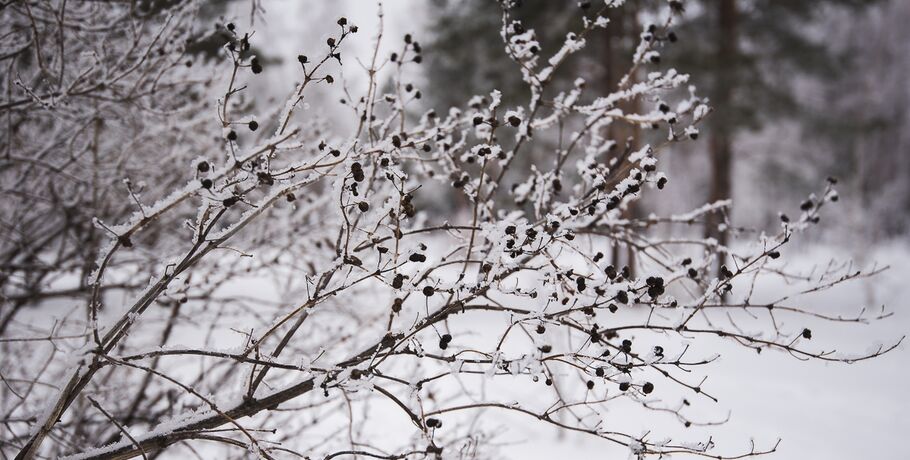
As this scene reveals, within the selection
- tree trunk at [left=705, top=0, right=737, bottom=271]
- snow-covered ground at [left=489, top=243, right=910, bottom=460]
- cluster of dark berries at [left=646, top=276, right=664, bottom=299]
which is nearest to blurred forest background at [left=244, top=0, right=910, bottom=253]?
tree trunk at [left=705, top=0, right=737, bottom=271]

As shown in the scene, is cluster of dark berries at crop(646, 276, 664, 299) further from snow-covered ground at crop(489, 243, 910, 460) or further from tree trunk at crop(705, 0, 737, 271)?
tree trunk at crop(705, 0, 737, 271)

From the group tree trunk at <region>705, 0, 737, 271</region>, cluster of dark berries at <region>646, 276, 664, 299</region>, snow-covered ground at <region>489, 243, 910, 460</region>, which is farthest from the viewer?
tree trunk at <region>705, 0, 737, 271</region>

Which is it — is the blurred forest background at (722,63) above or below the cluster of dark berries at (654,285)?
above

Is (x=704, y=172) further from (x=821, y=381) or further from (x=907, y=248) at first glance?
(x=821, y=381)

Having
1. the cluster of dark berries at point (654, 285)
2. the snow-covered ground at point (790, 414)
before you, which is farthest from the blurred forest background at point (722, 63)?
the cluster of dark berries at point (654, 285)

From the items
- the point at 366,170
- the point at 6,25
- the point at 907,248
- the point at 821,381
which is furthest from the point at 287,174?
the point at 907,248

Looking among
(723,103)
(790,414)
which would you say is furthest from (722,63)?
(790,414)

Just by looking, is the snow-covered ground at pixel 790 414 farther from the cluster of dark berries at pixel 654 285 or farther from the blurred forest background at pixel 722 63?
the cluster of dark berries at pixel 654 285

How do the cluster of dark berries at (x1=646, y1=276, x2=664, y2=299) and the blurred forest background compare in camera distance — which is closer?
the cluster of dark berries at (x1=646, y1=276, x2=664, y2=299)

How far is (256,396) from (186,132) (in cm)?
249

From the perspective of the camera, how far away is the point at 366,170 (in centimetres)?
184

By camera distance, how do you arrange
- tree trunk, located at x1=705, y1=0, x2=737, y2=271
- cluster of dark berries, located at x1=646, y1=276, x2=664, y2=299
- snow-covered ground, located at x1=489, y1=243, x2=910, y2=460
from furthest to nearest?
1. tree trunk, located at x1=705, y1=0, x2=737, y2=271
2. snow-covered ground, located at x1=489, y1=243, x2=910, y2=460
3. cluster of dark berries, located at x1=646, y1=276, x2=664, y2=299

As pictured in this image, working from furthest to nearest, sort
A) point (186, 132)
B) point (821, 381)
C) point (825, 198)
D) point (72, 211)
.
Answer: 1. point (821, 381)
2. point (186, 132)
3. point (72, 211)
4. point (825, 198)

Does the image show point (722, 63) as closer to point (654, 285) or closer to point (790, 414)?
point (790, 414)
